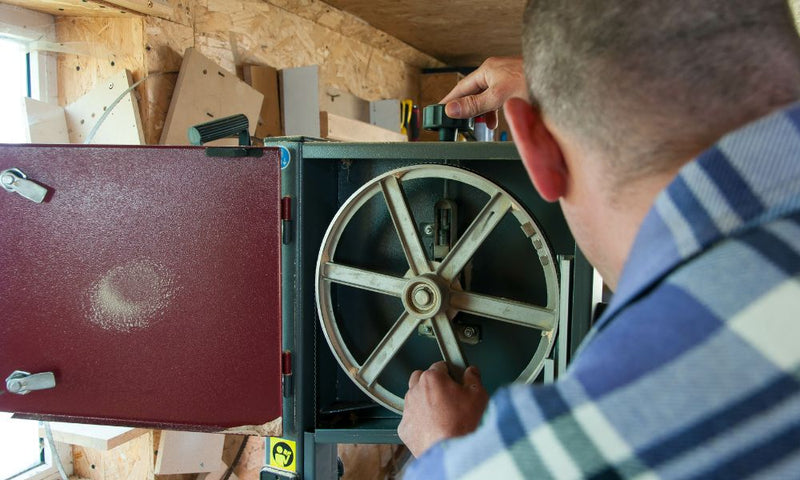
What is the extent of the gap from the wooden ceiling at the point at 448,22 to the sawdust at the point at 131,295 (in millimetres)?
2076

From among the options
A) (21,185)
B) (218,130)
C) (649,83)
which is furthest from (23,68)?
(649,83)

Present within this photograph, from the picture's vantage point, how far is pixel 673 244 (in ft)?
1.65

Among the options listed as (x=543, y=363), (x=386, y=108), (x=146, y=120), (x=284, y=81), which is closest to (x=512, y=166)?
(x=543, y=363)

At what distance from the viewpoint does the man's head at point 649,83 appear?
53 centimetres

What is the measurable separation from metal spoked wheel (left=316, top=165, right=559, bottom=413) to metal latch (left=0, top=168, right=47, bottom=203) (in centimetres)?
54

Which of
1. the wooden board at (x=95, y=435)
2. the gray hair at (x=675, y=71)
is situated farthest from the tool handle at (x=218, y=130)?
the wooden board at (x=95, y=435)

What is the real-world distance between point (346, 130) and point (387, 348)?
1826 mm

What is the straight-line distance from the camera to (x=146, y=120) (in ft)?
6.55

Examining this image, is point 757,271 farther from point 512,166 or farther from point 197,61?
point 197,61

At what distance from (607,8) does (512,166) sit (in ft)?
2.23

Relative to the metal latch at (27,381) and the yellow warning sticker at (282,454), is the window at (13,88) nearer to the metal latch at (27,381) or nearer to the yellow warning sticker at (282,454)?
the metal latch at (27,381)

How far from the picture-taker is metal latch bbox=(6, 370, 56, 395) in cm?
122

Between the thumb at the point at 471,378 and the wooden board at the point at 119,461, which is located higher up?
the thumb at the point at 471,378

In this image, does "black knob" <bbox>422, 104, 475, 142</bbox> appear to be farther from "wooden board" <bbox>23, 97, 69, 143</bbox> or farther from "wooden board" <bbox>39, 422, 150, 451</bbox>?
"wooden board" <bbox>23, 97, 69, 143</bbox>
